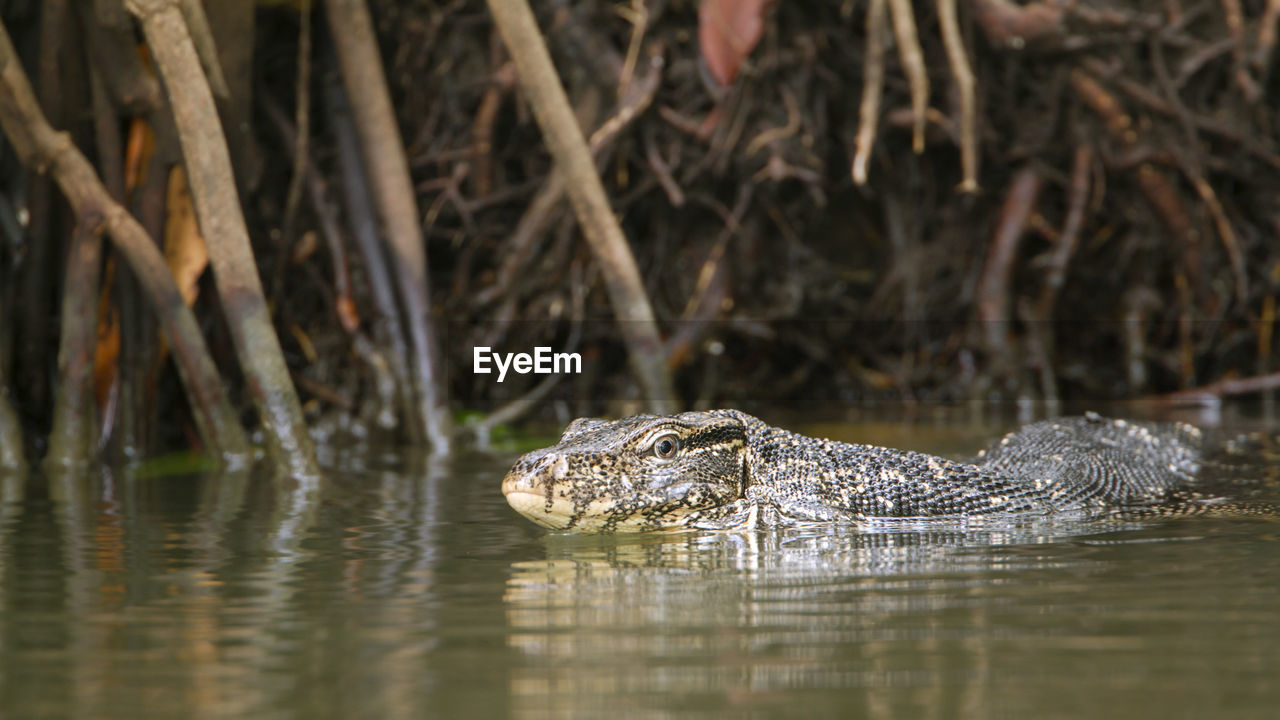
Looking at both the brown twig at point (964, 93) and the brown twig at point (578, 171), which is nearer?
the brown twig at point (578, 171)

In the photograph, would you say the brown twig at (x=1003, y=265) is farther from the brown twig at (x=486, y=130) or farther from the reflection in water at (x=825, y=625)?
the reflection in water at (x=825, y=625)

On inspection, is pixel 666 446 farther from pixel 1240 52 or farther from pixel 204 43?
pixel 1240 52

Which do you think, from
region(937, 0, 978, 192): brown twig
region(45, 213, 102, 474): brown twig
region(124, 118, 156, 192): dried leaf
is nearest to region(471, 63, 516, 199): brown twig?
region(937, 0, 978, 192): brown twig

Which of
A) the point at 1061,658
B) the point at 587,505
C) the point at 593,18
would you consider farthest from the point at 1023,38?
the point at 1061,658

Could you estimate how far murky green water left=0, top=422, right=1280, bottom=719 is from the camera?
1851 millimetres

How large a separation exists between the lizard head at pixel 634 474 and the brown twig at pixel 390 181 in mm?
2703

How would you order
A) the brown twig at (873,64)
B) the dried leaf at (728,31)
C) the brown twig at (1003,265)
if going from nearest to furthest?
1. the brown twig at (873,64)
2. the dried leaf at (728,31)
3. the brown twig at (1003,265)

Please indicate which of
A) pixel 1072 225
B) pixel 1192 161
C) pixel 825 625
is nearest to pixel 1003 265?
pixel 1072 225

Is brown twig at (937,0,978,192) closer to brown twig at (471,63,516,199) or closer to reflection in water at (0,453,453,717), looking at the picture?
brown twig at (471,63,516,199)

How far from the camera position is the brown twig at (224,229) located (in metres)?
4.67

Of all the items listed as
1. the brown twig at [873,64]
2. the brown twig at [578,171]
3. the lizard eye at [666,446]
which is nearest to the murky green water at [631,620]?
the lizard eye at [666,446]

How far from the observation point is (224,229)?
15.6 feet

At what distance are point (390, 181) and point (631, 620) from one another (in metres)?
4.53

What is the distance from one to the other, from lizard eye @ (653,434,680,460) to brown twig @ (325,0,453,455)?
9.42 feet
